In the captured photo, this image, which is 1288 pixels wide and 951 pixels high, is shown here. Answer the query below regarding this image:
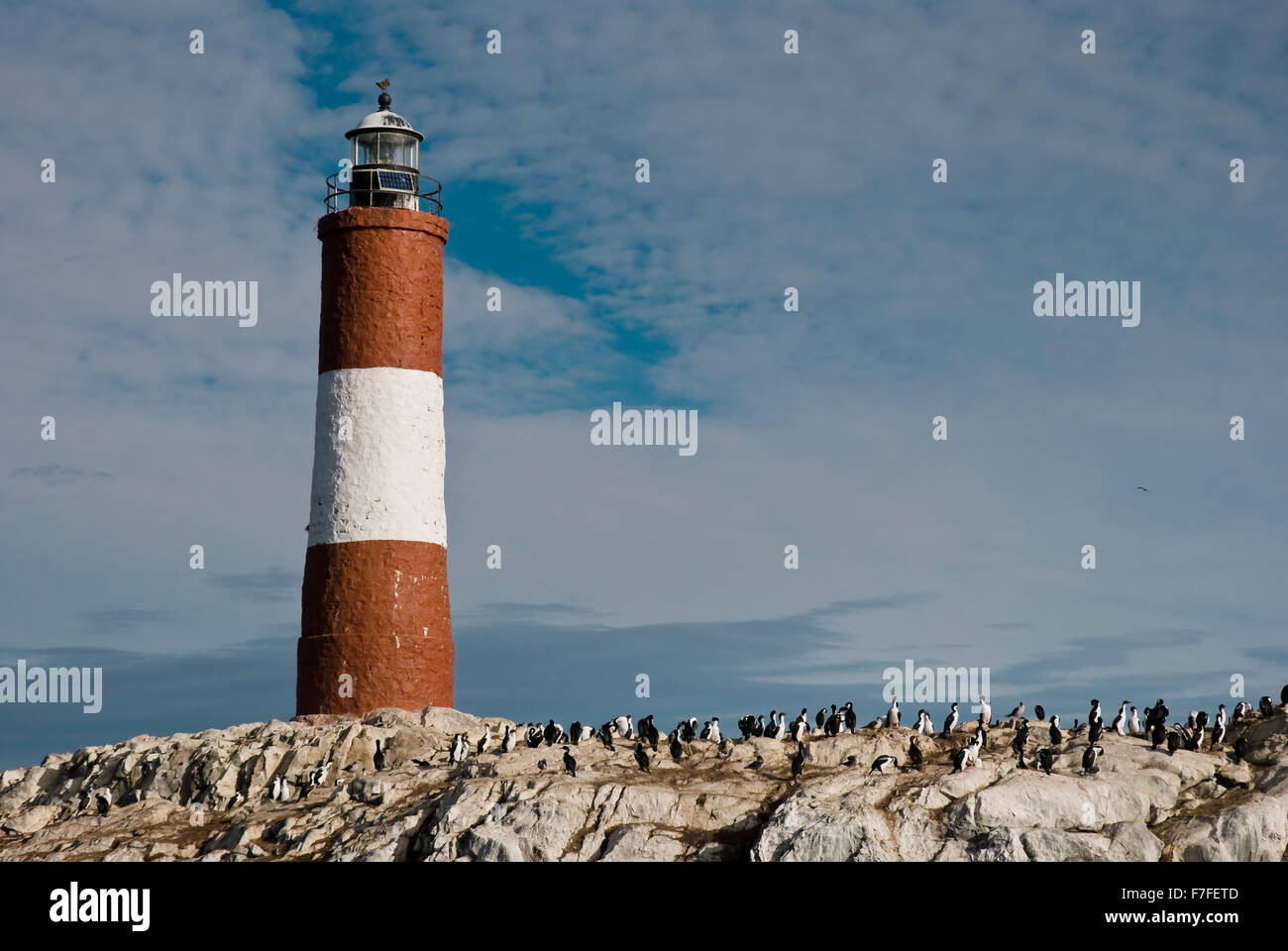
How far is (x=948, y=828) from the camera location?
36.1 meters

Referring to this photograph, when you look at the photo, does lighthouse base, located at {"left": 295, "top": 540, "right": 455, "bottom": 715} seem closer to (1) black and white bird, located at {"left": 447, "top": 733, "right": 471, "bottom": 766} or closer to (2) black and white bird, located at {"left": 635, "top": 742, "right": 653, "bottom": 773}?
(1) black and white bird, located at {"left": 447, "top": 733, "right": 471, "bottom": 766}

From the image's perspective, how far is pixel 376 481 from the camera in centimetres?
4888

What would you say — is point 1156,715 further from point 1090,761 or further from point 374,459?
point 374,459

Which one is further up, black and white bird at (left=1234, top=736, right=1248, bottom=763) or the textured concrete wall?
the textured concrete wall

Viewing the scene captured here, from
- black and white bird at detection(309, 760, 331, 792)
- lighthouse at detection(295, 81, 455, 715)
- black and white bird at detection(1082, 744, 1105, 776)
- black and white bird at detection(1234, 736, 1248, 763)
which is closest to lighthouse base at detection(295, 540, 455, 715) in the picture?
lighthouse at detection(295, 81, 455, 715)

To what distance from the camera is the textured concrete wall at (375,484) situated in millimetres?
48906

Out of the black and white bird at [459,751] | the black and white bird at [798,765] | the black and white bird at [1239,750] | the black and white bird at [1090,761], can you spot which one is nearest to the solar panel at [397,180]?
the black and white bird at [459,751]

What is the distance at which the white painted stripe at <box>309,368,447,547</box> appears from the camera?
48.9 m

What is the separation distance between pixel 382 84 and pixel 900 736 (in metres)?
27.2

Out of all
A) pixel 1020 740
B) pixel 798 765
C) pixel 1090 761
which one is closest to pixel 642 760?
pixel 798 765

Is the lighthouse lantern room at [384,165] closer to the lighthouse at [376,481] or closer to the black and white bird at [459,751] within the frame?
the lighthouse at [376,481]

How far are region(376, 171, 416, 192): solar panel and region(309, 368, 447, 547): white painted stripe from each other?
6217 mm
